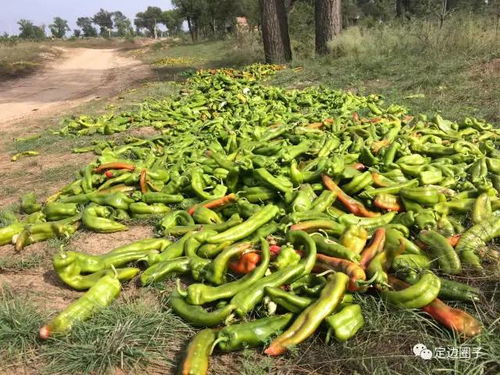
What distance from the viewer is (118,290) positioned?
374cm

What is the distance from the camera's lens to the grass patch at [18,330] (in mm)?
3135

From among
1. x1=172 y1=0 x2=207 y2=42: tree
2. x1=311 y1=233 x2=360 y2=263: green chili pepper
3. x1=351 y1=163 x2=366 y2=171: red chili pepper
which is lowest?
x1=311 y1=233 x2=360 y2=263: green chili pepper

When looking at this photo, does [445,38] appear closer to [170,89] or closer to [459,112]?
[459,112]

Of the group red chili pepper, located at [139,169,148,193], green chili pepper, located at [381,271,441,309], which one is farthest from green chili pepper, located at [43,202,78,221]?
green chili pepper, located at [381,271,441,309]

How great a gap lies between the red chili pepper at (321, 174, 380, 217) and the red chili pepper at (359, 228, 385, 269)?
0.65 m

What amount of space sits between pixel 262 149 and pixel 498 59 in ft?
28.1

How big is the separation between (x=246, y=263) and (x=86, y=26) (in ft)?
426

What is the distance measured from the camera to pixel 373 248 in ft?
12.3

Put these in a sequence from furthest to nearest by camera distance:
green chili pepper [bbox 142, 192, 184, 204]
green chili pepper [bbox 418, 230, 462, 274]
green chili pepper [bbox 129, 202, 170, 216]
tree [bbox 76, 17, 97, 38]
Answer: tree [bbox 76, 17, 97, 38]
green chili pepper [bbox 142, 192, 184, 204]
green chili pepper [bbox 129, 202, 170, 216]
green chili pepper [bbox 418, 230, 462, 274]

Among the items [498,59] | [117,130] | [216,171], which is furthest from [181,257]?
[498,59]

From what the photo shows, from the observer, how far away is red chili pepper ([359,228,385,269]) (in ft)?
12.0

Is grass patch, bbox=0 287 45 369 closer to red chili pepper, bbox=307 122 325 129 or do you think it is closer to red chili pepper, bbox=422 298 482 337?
red chili pepper, bbox=422 298 482 337

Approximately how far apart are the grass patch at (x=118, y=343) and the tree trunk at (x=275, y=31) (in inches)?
598

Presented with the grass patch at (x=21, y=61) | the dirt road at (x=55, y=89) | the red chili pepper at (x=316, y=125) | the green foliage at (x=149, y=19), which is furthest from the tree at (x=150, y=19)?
the red chili pepper at (x=316, y=125)
